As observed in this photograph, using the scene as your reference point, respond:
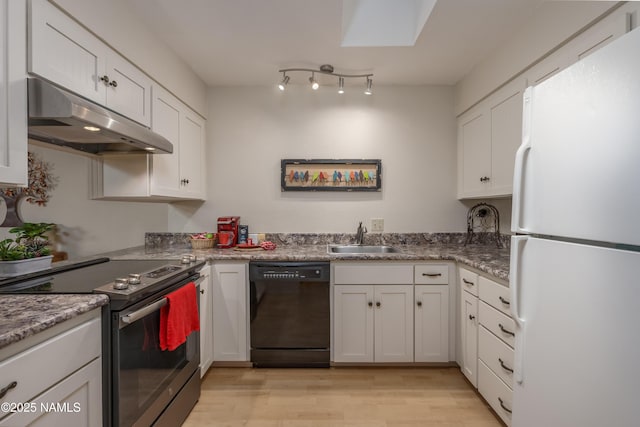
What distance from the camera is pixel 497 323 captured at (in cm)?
176

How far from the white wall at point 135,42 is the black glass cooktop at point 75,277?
1170 millimetres

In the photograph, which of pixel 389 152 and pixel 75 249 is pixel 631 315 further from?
pixel 75 249

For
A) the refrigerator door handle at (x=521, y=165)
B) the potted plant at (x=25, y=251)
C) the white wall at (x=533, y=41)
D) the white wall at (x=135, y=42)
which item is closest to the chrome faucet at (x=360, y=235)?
the white wall at (x=533, y=41)

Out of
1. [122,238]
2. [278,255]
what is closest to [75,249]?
[122,238]

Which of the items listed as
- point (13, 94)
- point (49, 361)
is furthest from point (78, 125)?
point (49, 361)

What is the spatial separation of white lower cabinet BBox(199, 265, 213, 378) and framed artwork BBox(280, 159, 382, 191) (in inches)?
42.6

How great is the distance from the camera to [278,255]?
236cm

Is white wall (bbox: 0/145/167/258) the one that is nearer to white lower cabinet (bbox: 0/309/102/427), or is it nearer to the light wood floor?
white lower cabinet (bbox: 0/309/102/427)

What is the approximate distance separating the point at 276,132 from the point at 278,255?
1223mm

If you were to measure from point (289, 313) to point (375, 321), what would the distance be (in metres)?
0.65

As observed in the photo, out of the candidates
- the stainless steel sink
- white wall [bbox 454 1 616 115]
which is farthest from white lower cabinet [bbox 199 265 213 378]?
white wall [bbox 454 1 616 115]

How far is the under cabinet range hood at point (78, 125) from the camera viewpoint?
119cm

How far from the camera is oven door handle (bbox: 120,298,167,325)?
1.25 metres

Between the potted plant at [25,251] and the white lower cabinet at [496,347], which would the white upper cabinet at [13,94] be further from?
Result: the white lower cabinet at [496,347]
